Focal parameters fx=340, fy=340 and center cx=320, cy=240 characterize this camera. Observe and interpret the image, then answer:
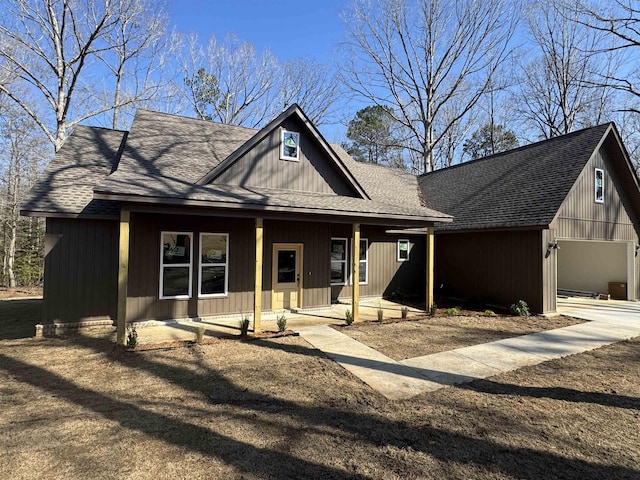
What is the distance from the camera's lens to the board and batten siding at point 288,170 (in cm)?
995

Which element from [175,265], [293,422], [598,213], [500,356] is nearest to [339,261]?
[175,265]

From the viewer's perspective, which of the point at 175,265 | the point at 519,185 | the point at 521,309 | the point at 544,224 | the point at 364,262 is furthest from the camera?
the point at 364,262

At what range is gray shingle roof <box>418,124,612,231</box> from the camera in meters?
11.4

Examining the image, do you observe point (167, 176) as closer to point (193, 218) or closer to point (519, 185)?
point (193, 218)

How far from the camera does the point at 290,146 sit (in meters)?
10.6

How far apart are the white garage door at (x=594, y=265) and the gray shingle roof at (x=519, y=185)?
4.56 m

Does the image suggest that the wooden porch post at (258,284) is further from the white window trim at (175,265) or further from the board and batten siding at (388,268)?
the board and batten siding at (388,268)

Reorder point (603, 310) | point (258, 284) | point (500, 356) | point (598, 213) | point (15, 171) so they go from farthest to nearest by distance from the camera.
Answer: point (15, 171) → point (598, 213) → point (603, 310) → point (258, 284) → point (500, 356)

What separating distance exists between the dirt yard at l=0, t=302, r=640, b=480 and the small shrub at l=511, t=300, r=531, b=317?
4.58m

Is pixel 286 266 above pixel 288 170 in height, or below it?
below

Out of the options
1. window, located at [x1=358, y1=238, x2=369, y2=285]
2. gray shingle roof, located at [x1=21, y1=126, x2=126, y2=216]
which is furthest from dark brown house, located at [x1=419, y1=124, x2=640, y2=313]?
gray shingle roof, located at [x1=21, y1=126, x2=126, y2=216]

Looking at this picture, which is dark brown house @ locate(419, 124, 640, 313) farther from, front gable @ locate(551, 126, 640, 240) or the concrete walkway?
the concrete walkway

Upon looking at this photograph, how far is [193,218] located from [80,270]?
9.79ft

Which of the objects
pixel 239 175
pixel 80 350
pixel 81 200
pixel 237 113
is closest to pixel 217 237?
pixel 239 175
